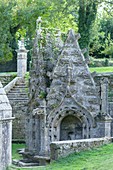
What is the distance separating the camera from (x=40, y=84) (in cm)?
2055

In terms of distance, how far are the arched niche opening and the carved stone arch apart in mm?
168

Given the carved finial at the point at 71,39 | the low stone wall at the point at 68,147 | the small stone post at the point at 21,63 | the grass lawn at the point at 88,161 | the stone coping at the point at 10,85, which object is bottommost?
the grass lawn at the point at 88,161

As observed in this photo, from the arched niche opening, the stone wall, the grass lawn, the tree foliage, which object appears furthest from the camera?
the tree foliage

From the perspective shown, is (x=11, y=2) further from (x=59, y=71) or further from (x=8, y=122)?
(x=8, y=122)

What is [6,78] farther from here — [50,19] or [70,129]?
[70,129]

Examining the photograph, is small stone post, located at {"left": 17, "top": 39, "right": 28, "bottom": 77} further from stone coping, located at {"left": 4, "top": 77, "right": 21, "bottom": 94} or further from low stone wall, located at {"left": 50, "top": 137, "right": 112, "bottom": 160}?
low stone wall, located at {"left": 50, "top": 137, "right": 112, "bottom": 160}

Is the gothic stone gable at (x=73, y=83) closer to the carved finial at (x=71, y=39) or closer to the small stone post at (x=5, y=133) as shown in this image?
the carved finial at (x=71, y=39)

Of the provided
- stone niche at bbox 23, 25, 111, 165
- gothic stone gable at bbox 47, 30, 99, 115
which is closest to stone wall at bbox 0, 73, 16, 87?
stone niche at bbox 23, 25, 111, 165

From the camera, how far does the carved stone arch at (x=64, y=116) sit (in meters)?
19.7

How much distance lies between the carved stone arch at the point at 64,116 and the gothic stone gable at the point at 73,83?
0.62 ft

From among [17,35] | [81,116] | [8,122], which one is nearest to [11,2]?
[17,35]

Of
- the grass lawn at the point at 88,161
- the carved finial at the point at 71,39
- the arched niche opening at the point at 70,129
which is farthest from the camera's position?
the carved finial at the point at 71,39

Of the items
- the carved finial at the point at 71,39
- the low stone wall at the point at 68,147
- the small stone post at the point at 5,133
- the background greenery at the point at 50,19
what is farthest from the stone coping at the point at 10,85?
the small stone post at the point at 5,133

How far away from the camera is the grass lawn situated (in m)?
14.1
